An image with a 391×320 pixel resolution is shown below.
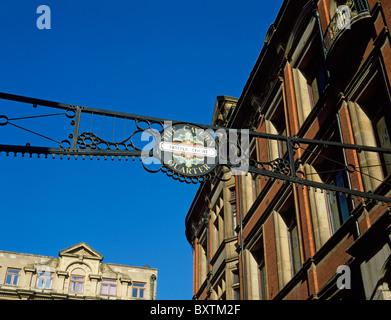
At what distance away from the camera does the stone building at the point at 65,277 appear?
42312 millimetres

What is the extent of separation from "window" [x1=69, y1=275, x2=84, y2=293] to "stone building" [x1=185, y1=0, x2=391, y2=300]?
57.0ft

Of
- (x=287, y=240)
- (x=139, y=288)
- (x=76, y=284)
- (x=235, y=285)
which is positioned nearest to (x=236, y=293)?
(x=235, y=285)

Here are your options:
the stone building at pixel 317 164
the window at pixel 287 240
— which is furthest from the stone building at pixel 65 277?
the window at pixel 287 240

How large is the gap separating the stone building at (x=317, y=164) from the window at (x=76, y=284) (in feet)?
57.0

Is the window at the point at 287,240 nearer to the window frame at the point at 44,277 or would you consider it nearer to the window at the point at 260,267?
the window at the point at 260,267

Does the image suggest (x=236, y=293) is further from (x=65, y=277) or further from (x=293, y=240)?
(x=65, y=277)

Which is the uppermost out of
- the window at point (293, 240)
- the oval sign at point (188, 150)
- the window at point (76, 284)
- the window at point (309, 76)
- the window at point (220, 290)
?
the window at point (76, 284)

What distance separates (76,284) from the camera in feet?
143

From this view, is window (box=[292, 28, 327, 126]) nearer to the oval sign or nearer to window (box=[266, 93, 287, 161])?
window (box=[266, 93, 287, 161])

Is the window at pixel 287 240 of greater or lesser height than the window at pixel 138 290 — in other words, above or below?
below

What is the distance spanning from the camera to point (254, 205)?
936 inches

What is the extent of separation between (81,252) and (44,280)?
334 centimetres

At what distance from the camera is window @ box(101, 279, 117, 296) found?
146ft

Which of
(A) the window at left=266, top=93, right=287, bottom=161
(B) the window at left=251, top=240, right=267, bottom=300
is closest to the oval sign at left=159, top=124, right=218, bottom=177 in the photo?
(A) the window at left=266, top=93, right=287, bottom=161
